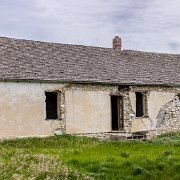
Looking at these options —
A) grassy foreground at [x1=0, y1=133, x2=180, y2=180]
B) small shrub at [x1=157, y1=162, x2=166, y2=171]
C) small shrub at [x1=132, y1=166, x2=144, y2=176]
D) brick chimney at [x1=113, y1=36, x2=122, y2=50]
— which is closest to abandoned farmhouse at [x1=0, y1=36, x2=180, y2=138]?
brick chimney at [x1=113, y1=36, x2=122, y2=50]

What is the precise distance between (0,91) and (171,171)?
1137 cm

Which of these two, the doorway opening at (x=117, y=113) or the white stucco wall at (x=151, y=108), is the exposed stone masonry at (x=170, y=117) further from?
the doorway opening at (x=117, y=113)

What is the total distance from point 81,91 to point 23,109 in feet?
11.5

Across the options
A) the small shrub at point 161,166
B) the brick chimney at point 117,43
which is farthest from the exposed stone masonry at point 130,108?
the small shrub at point 161,166

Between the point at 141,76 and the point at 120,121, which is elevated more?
the point at 141,76

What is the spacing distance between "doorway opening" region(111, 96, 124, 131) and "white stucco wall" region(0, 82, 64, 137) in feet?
15.3

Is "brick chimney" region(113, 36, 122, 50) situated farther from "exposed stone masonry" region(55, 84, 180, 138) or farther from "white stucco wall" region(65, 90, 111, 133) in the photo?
"white stucco wall" region(65, 90, 111, 133)

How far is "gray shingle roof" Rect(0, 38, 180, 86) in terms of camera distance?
74.4ft

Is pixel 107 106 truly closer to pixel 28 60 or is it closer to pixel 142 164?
pixel 28 60

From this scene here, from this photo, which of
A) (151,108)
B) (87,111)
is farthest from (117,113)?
(87,111)

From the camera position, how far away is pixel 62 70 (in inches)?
946

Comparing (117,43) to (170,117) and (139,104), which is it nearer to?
(139,104)

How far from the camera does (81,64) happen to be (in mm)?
25688

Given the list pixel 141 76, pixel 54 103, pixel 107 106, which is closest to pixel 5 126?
pixel 54 103
